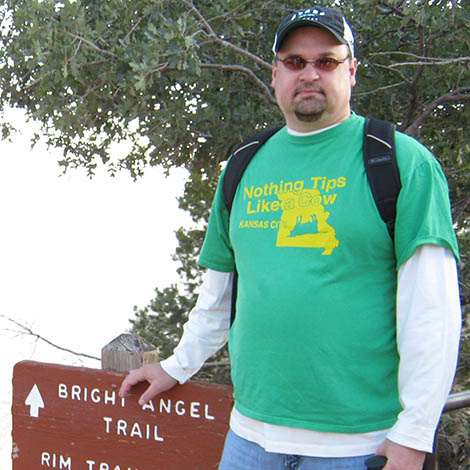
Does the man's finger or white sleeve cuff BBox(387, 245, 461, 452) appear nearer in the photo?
white sleeve cuff BBox(387, 245, 461, 452)

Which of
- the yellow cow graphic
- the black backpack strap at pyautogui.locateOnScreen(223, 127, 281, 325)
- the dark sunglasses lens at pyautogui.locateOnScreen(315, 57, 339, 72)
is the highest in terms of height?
the dark sunglasses lens at pyautogui.locateOnScreen(315, 57, 339, 72)

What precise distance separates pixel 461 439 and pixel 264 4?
3.27 metres

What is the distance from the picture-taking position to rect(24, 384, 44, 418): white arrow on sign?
93.7 inches

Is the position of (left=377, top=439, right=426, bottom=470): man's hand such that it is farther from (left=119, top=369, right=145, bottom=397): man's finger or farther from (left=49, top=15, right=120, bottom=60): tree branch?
(left=49, top=15, right=120, bottom=60): tree branch

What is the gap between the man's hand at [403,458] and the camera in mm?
1482

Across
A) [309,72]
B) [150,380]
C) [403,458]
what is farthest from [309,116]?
[150,380]

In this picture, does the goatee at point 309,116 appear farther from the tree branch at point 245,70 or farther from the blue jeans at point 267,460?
the tree branch at point 245,70

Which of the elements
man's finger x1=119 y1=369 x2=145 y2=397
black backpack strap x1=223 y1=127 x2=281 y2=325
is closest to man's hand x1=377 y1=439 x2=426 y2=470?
black backpack strap x1=223 y1=127 x2=281 y2=325

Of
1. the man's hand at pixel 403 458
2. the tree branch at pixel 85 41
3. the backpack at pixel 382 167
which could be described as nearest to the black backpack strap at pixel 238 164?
the backpack at pixel 382 167

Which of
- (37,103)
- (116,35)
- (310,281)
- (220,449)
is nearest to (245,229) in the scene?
(310,281)

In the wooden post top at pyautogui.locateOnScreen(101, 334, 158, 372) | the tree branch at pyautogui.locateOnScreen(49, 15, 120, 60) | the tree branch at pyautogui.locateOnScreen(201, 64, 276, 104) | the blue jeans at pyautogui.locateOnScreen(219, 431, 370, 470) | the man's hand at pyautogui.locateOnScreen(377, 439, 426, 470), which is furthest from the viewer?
the tree branch at pyautogui.locateOnScreen(201, 64, 276, 104)

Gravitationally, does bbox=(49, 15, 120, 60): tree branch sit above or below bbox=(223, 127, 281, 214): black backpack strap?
above

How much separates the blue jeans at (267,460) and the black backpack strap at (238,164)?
27.2 inches

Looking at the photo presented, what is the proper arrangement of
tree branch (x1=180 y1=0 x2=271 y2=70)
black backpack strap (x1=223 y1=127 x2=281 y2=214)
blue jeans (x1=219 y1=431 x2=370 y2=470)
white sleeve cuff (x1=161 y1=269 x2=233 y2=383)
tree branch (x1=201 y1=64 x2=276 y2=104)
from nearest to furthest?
blue jeans (x1=219 y1=431 x2=370 y2=470), black backpack strap (x1=223 y1=127 x2=281 y2=214), white sleeve cuff (x1=161 y1=269 x2=233 y2=383), tree branch (x1=180 y1=0 x2=271 y2=70), tree branch (x1=201 y1=64 x2=276 y2=104)
